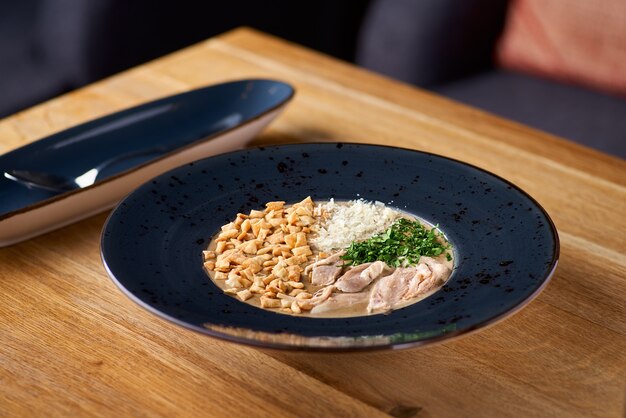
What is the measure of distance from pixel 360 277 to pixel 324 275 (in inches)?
1.9

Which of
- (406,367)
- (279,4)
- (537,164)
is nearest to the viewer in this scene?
(406,367)

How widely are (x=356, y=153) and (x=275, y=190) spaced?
142 mm

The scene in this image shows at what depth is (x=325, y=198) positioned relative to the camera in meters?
1.21

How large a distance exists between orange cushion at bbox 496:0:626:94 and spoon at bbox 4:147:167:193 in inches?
57.9

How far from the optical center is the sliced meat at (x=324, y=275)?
3.36 ft

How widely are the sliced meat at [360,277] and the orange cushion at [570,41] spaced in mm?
1526

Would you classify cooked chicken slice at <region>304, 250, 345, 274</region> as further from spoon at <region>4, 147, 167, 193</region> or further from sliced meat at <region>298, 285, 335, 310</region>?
spoon at <region>4, 147, 167, 193</region>

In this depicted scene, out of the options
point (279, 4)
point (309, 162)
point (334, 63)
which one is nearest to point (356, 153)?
point (309, 162)

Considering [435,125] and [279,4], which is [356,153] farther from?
[279,4]

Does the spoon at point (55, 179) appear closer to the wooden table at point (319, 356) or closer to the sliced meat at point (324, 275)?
the wooden table at point (319, 356)

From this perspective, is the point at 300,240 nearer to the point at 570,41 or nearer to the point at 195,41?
the point at 570,41

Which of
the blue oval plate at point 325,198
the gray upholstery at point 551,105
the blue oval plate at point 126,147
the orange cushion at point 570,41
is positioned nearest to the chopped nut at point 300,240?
the blue oval plate at point 325,198

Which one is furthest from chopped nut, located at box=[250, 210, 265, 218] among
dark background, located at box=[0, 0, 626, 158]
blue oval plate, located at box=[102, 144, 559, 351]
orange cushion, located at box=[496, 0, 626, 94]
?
orange cushion, located at box=[496, 0, 626, 94]

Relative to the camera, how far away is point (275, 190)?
122cm
